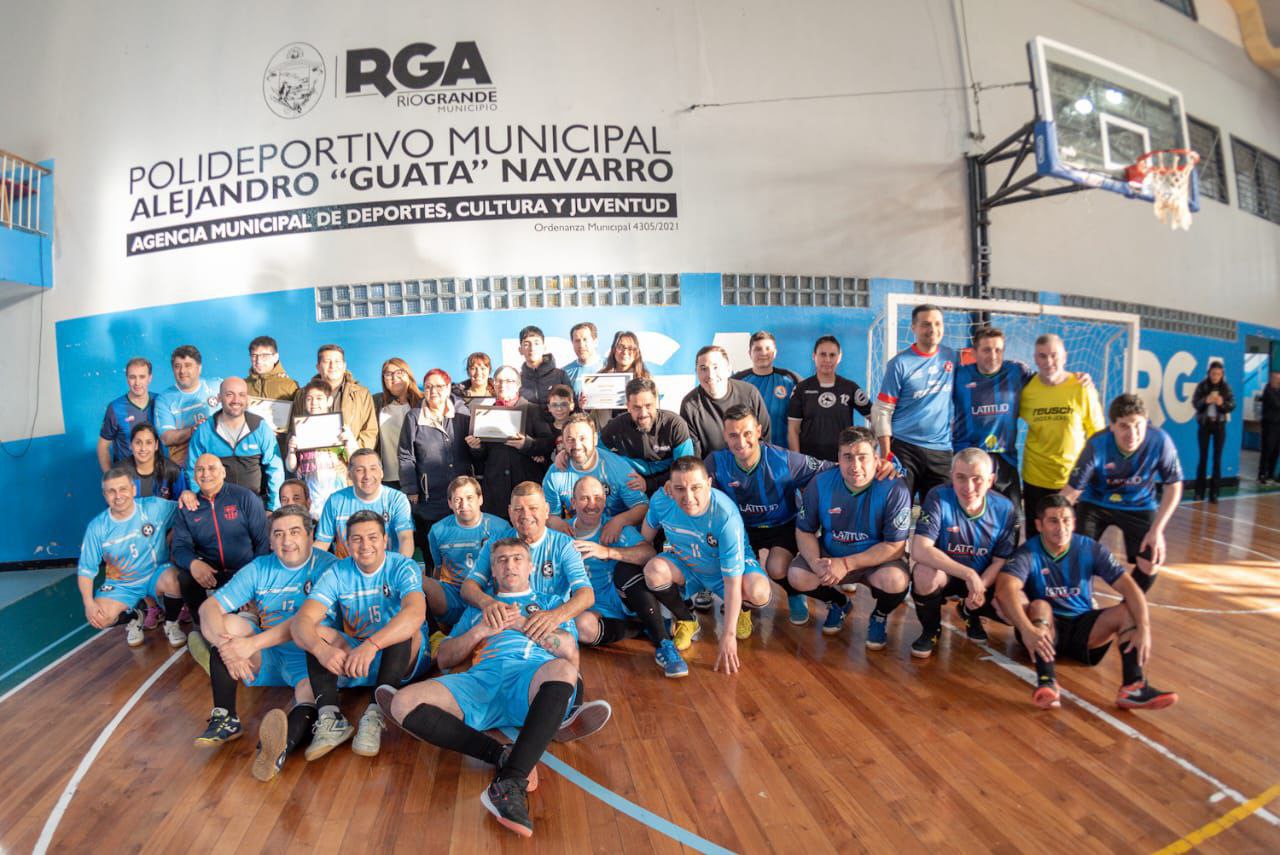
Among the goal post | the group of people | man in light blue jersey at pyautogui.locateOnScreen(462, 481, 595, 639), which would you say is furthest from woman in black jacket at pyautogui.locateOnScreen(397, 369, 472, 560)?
the goal post

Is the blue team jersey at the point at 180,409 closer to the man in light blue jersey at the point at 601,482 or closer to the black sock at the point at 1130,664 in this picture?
the man in light blue jersey at the point at 601,482

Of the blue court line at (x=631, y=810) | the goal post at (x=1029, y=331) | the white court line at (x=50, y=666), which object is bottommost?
the blue court line at (x=631, y=810)

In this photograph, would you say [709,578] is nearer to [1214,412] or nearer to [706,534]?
[706,534]

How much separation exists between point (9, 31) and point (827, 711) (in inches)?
427

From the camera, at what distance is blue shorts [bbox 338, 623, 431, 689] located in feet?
10.8

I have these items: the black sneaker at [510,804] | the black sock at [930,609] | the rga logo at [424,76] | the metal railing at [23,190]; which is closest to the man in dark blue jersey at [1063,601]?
the black sock at [930,609]

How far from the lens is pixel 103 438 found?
5559mm

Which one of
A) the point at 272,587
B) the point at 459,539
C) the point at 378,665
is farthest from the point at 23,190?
the point at 378,665

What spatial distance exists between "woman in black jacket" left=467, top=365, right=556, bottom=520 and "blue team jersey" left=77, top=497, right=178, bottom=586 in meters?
2.11

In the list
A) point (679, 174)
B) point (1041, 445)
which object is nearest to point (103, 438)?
point (679, 174)

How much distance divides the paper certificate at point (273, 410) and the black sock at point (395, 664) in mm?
2656

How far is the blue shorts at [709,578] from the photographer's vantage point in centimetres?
395

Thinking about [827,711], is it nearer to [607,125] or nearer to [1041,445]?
[1041,445]

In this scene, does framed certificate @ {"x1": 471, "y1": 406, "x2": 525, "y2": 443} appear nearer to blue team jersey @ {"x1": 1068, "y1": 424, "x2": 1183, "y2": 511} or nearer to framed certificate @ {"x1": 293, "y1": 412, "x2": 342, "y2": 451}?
framed certificate @ {"x1": 293, "y1": 412, "x2": 342, "y2": 451}
